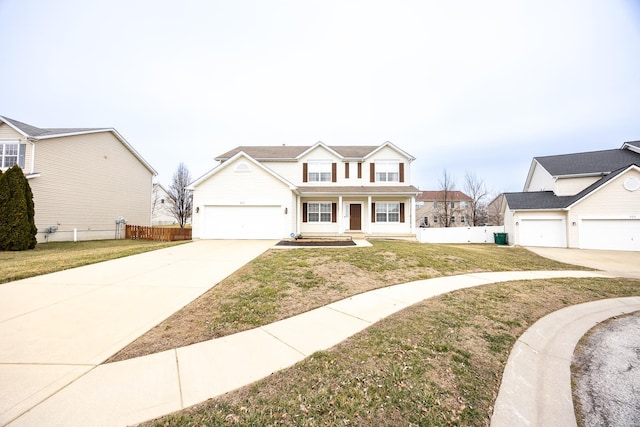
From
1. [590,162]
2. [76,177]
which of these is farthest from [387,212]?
[76,177]

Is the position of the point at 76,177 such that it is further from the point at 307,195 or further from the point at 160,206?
the point at 160,206

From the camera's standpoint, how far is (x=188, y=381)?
2.48 metres

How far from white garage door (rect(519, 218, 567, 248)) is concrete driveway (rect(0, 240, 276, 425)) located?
20773 millimetres

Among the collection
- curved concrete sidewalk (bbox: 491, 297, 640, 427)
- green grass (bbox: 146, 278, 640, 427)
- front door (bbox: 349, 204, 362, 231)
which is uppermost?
front door (bbox: 349, 204, 362, 231)

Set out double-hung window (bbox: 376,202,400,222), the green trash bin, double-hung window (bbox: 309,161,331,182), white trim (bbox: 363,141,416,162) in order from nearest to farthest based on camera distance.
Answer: double-hung window (bbox: 376,202,400,222), white trim (bbox: 363,141,416,162), double-hung window (bbox: 309,161,331,182), the green trash bin

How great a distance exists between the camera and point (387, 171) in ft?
63.9

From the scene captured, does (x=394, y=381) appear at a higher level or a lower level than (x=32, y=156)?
lower

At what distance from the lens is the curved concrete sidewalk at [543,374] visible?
2273 millimetres

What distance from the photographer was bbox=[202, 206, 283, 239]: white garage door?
51.0ft

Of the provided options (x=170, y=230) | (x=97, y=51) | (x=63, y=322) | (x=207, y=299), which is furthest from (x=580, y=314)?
(x=97, y=51)

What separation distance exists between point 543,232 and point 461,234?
5.55 m

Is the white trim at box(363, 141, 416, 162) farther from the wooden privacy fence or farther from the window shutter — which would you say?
the window shutter

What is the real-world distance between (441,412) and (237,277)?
542 centimetres

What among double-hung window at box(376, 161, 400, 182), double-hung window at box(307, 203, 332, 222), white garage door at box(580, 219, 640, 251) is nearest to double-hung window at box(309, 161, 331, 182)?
double-hung window at box(307, 203, 332, 222)
